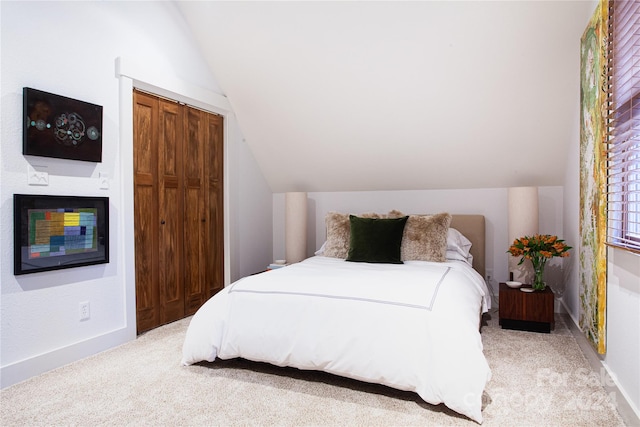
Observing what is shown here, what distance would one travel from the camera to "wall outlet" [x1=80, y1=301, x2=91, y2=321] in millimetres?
2668

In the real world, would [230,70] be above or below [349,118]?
above

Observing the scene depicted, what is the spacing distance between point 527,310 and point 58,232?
11.2 ft

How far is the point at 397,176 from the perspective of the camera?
4281mm

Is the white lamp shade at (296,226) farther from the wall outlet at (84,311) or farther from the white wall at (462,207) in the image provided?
the wall outlet at (84,311)

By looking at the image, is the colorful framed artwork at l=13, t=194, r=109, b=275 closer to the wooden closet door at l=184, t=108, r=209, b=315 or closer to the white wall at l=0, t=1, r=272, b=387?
A: the white wall at l=0, t=1, r=272, b=387

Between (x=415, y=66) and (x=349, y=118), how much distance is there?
32.2 inches

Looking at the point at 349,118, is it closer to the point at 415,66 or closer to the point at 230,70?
the point at 415,66

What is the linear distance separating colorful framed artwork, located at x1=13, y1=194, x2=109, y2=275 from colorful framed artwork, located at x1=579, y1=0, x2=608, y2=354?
3.09 metres

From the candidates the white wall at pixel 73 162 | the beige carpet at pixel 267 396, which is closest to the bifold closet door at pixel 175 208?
the white wall at pixel 73 162

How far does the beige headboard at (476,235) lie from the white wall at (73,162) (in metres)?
2.96

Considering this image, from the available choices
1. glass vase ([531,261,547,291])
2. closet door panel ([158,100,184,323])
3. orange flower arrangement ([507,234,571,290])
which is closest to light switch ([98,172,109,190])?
closet door panel ([158,100,184,323])

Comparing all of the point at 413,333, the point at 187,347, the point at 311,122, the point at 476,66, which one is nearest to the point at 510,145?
the point at 476,66

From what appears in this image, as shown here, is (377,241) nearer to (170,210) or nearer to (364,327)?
(364,327)

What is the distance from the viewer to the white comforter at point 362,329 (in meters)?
1.91
